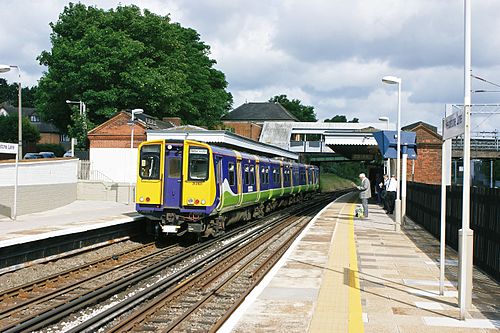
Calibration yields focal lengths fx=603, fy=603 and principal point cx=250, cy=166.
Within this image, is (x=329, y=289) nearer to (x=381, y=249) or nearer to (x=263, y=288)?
(x=263, y=288)

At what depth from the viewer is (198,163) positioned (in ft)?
51.3

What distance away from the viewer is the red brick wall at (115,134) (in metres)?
35.2

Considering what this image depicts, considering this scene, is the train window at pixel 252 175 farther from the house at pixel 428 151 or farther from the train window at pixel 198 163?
the house at pixel 428 151

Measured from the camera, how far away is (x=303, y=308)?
7629 mm

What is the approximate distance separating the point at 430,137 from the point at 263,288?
27.0 meters

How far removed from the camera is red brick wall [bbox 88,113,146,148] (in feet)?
115

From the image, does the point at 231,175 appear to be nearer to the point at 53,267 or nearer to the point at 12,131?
the point at 53,267

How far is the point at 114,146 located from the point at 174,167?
20989 mm

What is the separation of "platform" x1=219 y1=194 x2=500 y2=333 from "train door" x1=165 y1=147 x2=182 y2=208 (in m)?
3.46

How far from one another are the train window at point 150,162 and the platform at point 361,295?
14.1ft

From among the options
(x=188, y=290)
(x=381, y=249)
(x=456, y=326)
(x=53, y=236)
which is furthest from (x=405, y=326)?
(x=53, y=236)

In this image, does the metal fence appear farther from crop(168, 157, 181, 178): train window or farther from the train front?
crop(168, 157, 181, 178): train window

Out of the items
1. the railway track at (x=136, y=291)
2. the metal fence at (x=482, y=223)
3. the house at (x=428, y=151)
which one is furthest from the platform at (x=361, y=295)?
the house at (x=428, y=151)

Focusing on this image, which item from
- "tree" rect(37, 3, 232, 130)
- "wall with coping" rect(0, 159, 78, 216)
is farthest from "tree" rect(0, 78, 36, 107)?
"wall with coping" rect(0, 159, 78, 216)
